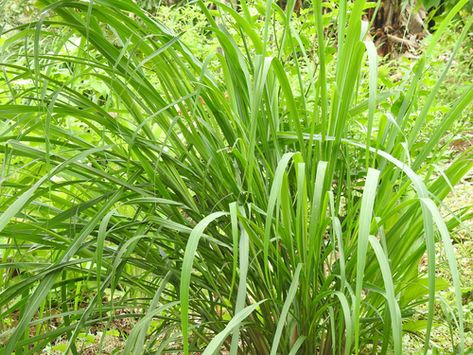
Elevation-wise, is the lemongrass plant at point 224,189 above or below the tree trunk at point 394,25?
below

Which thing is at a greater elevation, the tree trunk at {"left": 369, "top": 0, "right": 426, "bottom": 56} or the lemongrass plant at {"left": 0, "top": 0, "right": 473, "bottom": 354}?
the tree trunk at {"left": 369, "top": 0, "right": 426, "bottom": 56}

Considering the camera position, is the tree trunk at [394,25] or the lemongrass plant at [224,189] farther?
the tree trunk at [394,25]

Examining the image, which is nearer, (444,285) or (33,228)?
(33,228)

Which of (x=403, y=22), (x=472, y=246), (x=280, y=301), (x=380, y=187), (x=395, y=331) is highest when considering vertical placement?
(x=403, y=22)

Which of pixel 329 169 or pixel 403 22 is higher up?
pixel 403 22

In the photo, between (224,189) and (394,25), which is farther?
(394,25)

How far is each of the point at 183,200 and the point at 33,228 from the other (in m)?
0.29

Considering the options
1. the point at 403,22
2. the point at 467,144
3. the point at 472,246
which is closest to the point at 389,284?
the point at 472,246

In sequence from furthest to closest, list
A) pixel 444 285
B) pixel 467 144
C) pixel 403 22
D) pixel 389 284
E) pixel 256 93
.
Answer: pixel 403 22 < pixel 467 144 < pixel 444 285 < pixel 256 93 < pixel 389 284

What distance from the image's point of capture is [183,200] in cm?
139

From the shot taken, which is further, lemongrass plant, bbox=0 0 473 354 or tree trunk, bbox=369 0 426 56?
tree trunk, bbox=369 0 426 56

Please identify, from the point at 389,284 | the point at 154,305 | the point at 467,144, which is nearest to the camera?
the point at 389,284

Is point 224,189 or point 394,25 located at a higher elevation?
point 394,25

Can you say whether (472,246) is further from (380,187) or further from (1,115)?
(1,115)
